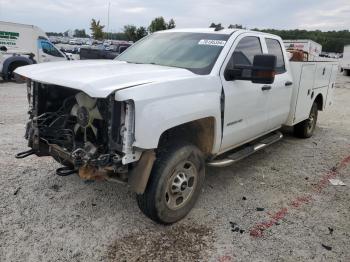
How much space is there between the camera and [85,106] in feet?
11.1

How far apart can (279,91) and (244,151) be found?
1168 mm

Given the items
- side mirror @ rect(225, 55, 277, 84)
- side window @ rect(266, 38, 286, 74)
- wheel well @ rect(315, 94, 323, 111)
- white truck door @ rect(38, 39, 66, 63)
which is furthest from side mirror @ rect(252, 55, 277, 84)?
white truck door @ rect(38, 39, 66, 63)

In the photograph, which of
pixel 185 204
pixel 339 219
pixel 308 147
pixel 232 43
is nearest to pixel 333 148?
pixel 308 147

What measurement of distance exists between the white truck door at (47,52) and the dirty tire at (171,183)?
14.4m

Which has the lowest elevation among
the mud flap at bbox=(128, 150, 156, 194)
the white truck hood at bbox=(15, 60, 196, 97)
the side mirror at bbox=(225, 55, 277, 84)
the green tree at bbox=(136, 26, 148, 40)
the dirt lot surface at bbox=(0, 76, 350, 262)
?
the dirt lot surface at bbox=(0, 76, 350, 262)

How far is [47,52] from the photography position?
16453mm

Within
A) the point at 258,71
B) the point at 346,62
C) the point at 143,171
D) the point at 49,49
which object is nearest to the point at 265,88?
the point at 258,71

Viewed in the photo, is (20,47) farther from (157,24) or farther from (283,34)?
(283,34)

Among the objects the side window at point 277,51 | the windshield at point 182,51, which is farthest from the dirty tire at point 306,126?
the windshield at point 182,51

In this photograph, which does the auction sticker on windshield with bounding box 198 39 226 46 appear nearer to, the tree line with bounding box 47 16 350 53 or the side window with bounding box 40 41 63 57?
the side window with bounding box 40 41 63 57

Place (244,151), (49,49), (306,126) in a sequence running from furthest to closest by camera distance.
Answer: (49,49) → (306,126) → (244,151)

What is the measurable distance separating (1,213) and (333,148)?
5640 millimetres

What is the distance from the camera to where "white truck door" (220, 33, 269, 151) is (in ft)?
13.3

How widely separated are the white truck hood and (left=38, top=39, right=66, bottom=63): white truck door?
13.4 meters
